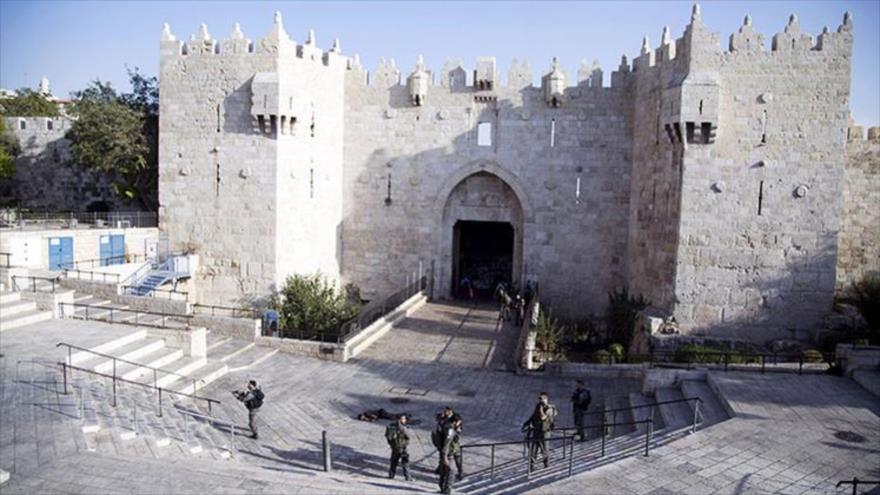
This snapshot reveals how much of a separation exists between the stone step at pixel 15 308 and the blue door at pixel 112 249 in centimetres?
578

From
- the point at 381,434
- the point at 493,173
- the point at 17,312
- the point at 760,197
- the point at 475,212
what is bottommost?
the point at 381,434

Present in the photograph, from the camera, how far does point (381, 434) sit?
13406 mm

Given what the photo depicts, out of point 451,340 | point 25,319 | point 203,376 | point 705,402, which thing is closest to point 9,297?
point 25,319

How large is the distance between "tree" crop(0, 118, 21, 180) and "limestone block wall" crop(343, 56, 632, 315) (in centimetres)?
1397

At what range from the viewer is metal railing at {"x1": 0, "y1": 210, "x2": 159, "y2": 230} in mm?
25578

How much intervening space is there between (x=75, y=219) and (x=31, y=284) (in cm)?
839

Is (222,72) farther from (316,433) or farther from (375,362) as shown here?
(316,433)

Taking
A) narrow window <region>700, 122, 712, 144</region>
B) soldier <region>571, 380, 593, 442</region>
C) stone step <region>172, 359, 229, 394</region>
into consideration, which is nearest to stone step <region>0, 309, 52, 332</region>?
stone step <region>172, 359, 229, 394</region>

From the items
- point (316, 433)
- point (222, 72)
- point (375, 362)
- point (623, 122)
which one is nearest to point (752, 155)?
point (623, 122)

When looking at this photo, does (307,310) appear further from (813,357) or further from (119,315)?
(813,357)

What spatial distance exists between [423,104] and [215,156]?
7.61 metres

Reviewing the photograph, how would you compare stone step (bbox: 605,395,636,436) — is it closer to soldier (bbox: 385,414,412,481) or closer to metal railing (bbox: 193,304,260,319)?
soldier (bbox: 385,414,412,481)

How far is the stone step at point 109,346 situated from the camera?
47.3ft

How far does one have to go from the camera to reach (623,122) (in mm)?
24719
